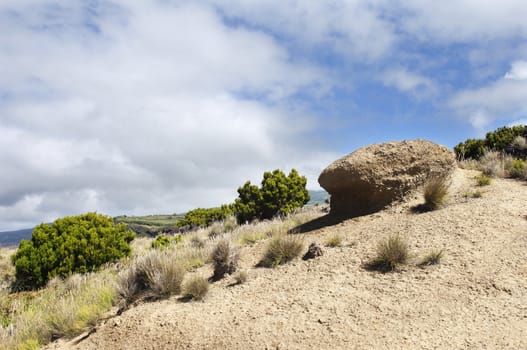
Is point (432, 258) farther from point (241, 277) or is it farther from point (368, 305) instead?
point (241, 277)

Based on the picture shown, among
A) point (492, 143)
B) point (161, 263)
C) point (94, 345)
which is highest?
point (492, 143)

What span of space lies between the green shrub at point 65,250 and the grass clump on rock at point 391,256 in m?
8.85

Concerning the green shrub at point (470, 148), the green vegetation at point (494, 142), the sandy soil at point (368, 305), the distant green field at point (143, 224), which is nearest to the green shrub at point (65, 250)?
the sandy soil at point (368, 305)

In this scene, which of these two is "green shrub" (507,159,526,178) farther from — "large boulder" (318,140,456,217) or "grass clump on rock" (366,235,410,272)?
"grass clump on rock" (366,235,410,272)

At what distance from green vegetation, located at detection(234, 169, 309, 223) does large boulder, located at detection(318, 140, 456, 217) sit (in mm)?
9086

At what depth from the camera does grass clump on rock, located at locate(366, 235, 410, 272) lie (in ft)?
20.9

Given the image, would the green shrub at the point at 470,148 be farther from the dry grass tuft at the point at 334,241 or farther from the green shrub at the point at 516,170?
Answer: the dry grass tuft at the point at 334,241

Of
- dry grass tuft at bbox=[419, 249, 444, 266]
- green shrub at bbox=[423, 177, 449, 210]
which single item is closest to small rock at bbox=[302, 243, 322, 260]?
dry grass tuft at bbox=[419, 249, 444, 266]

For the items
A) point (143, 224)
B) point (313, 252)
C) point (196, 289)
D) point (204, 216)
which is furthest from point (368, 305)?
point (143, 224)

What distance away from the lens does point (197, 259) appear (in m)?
9.32

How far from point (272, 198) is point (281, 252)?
12.1m

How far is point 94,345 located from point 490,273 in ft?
20.6

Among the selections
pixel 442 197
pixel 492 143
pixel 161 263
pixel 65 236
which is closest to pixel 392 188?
pixel 442 197

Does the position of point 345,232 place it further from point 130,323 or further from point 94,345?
point 94,345
